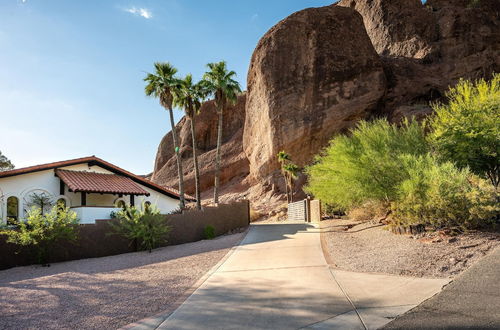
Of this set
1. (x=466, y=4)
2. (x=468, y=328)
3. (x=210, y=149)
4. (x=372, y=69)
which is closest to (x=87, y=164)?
(x=468, y=328)

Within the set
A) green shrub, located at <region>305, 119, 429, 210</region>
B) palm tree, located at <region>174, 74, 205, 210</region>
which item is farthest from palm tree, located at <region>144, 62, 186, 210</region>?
green shrub, located at <region>305, 119, 429, 210</region>

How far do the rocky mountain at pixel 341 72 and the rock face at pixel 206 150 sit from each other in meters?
4.46

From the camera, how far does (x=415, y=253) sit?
29.1 ft

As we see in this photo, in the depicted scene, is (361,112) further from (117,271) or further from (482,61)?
(117,271)

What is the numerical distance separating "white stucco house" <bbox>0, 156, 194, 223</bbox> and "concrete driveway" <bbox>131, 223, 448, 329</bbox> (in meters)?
11.5

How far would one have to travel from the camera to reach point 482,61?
4041 cm

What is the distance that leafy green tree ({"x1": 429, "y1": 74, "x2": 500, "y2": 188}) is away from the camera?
13.5 m

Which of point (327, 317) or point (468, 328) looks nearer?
point (468, 328)

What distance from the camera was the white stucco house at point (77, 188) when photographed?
19859mm

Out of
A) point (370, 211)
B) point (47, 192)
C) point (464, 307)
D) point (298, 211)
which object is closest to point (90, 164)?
point (47, 192)

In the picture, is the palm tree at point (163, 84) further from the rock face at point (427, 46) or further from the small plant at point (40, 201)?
the rock face at point (427, 46)

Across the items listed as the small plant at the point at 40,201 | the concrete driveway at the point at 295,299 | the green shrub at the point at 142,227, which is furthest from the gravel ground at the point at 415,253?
the small plant at the point at 40,201

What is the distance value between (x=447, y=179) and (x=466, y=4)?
51973mm

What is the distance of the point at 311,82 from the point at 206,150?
2422 cm
